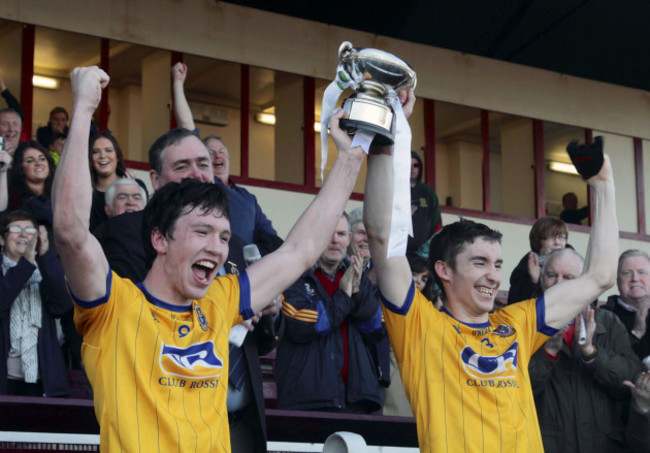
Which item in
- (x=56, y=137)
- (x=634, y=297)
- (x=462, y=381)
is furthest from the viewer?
(x=56, y=137)

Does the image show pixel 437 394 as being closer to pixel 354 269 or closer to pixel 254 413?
pixel 254 413

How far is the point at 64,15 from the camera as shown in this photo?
35.4 ft

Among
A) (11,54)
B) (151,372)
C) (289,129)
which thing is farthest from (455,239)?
(289,129)

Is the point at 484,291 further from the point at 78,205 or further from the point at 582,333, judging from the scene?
the point at 78,205

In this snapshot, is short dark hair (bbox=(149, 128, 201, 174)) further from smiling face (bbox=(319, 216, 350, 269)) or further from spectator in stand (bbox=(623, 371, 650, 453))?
spectator in stand (bbox=(623, 371, 650, 453))

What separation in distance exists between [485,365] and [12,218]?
298 centimetres

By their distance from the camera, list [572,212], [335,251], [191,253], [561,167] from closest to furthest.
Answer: [191,253], [335,251], [572,212], [561,167]

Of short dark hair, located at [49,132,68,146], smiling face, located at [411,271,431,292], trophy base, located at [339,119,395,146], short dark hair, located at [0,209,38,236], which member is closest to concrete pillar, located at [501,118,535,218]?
short dark hair, located at [49,132,68,146]

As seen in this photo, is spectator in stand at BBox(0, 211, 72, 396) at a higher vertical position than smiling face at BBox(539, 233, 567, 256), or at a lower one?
lower

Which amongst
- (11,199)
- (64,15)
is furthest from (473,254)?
(64,15)

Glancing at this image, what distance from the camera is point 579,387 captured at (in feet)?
17.4

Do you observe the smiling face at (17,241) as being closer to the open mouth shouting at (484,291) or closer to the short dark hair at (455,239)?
the short dark hair at (455,239)

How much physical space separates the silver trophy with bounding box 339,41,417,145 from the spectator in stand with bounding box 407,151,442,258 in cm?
443

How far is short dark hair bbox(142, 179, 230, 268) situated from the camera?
346cm
